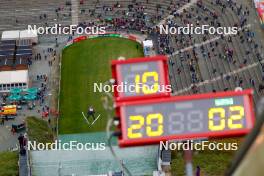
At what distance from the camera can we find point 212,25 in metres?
99.4

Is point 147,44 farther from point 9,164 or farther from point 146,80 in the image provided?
point 146,80

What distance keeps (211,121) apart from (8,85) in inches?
2825

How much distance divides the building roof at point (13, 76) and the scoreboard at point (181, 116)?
6973 cm

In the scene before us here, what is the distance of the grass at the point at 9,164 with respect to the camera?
5597 cm

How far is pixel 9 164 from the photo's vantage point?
5828cm

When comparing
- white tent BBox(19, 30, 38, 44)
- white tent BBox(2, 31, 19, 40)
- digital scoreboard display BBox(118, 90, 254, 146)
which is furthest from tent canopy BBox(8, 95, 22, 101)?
digital scoreboard display BBox(118, 90, 254, 146)

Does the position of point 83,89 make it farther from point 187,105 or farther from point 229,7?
point 187,105

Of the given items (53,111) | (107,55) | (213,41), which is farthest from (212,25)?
(53,111)

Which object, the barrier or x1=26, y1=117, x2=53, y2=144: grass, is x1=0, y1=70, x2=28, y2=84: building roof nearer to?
x1=26, y1=117, x2=53, y2=144: grass

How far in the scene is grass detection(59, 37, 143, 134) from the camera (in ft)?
262
